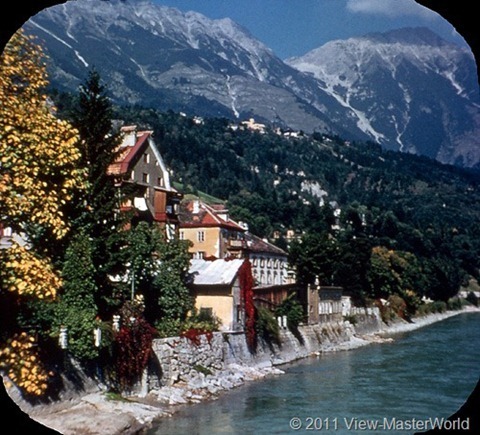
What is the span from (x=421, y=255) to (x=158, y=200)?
9766 centimetres

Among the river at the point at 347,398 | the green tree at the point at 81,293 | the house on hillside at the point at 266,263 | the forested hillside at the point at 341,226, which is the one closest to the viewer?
the green tree at the point at 81,293

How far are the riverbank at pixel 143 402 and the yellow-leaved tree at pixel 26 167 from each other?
345 inches

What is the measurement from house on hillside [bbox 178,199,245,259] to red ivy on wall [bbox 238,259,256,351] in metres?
14.1

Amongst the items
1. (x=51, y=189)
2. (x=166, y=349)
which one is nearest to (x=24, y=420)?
(x=51, y=189)

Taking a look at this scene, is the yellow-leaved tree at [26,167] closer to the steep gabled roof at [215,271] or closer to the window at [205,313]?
the window at [205,313]

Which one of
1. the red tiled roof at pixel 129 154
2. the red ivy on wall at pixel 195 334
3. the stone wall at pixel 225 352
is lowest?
the stone wall at pixel 225 352

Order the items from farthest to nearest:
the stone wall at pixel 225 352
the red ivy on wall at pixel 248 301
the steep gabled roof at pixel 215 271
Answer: the red ivy on wall at pixel 248 301, the steep gabled roof at pixel 215 271, the stone wall at pixel 225 352

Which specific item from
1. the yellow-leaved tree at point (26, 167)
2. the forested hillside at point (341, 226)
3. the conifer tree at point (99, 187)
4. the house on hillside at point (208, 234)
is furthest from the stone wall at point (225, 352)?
the yellow-leaved tree at point (26, 167)

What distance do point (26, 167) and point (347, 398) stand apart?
22324 millimetres

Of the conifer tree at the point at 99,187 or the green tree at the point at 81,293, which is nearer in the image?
the green tree at the point at 81,293

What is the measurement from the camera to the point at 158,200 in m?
46.9

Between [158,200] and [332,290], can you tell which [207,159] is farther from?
[158,200]

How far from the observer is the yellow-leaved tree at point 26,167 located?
494 inches

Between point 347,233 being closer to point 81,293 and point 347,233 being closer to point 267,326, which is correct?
point 267,326
